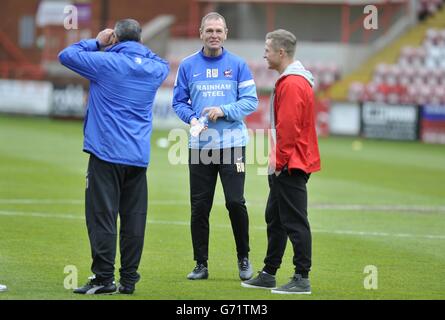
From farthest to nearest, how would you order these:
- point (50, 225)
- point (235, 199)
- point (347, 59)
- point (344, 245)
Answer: point (347, 59), point (50, 225), point (344, 245), point (235, 199)

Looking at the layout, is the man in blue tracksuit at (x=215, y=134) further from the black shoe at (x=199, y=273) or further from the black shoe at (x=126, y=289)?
the black shoe at (x=126, y=289)

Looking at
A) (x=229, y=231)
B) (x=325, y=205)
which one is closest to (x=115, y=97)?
(x=229, y=231)

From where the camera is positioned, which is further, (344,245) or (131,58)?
(344,245)

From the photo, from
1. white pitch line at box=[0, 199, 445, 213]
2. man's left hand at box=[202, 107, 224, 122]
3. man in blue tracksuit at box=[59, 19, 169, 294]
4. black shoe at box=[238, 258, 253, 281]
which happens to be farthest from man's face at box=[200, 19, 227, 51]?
white pitch line at box=[0, 199, 445, 213]

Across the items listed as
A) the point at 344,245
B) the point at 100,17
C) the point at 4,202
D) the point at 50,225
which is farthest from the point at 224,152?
the point at 100,17

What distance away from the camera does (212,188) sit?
407 inches

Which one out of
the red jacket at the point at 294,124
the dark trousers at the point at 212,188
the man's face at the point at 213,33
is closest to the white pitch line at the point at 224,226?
the dark trousers at the point at 212,188

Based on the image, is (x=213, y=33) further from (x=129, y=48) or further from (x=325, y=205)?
(x=325, y=205)

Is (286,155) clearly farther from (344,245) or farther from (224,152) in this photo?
(344,245)

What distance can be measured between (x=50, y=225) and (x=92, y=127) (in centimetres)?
440

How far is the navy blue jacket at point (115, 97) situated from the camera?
9.07 m

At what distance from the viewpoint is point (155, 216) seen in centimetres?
1462

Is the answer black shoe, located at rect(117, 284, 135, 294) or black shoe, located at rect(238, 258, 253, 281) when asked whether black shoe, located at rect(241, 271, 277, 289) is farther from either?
black shoe, located at rect(117, 284, 135, 294)

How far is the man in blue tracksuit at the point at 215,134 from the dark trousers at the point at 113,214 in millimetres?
1003
